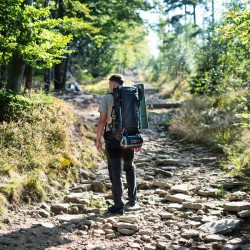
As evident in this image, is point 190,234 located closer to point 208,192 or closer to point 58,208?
point 208,192

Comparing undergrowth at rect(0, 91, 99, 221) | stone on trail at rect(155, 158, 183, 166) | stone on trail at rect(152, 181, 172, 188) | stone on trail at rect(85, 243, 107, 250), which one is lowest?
stone on trail at rect(85, 243, 107, 250)

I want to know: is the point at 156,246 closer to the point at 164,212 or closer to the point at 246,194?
the point at 164,212

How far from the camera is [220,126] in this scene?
35.8 ft

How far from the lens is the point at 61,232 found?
196 inches

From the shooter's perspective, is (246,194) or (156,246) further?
(246,194)

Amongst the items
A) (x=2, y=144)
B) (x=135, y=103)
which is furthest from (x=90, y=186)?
(x=135, y=103)

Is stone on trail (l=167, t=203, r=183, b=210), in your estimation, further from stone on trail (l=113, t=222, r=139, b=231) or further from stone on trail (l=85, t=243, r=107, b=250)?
stone on trail (l=85, t=243, r=107, b=250)

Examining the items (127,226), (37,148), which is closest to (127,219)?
(127,226)

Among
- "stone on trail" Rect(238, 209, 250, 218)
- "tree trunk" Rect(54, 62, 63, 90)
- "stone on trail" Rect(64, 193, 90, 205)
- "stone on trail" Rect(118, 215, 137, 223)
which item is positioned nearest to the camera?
"stone on trail" Rect(238, 209, 250, 218)

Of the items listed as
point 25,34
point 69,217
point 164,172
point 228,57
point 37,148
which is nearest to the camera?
point 69,217

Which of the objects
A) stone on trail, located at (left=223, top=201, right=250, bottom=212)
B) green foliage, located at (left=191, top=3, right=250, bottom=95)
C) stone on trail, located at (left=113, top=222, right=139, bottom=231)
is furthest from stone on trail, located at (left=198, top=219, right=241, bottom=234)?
green foliage, located at (left=191, top=3, right=250, bottom=95)

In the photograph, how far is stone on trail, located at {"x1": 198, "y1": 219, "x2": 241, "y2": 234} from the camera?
4699 mm

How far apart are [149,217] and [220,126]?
19.9 feet

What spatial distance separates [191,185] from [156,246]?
2.75 meters
